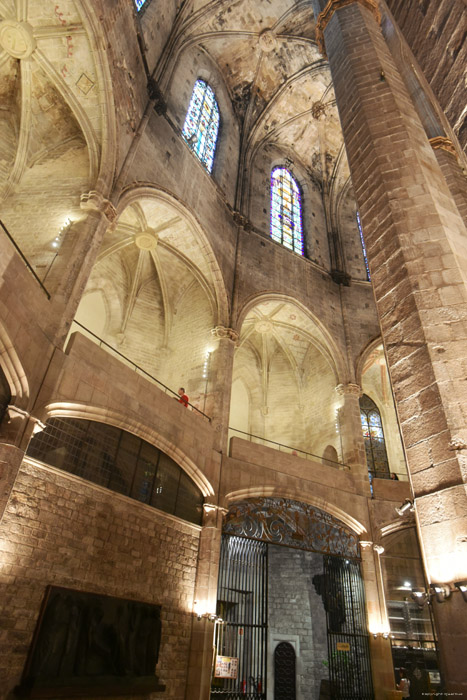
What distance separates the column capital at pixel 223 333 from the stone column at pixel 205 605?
176 inches

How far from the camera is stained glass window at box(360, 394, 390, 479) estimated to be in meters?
16.1

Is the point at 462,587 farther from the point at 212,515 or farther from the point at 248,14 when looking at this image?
the point at 248,14

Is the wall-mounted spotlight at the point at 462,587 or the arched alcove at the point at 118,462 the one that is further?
the arched alcove at the point at 118,462

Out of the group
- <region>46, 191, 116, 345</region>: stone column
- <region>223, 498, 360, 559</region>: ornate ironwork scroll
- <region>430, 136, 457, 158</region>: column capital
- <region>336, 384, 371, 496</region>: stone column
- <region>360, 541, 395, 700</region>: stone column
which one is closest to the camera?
<region>46, 191, 116, 345</region>: stone column

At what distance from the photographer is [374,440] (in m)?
17.1

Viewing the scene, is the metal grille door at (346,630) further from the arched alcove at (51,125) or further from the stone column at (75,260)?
the arched alcove at (51,125)

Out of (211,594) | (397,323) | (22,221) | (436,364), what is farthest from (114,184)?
(211,594)

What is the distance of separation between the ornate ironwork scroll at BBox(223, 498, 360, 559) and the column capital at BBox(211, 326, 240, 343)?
4.20 metres

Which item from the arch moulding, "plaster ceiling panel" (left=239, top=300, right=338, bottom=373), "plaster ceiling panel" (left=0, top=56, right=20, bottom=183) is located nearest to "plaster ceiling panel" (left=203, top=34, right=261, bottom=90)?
"plaster ceiling panel" (left=0, top=56, right=20, bottom=183)

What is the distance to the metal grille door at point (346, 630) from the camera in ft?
33.5

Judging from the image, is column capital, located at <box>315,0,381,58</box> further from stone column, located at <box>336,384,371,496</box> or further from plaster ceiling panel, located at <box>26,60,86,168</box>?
stone column, located at <box>336,384,371,496</box>

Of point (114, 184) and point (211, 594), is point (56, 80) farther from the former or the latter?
point (211, 594)

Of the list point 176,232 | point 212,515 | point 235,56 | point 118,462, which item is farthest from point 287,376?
point 235,56

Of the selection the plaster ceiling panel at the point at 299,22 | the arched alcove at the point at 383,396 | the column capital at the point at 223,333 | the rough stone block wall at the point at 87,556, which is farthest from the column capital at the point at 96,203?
the plaster ceiling panel at the point at 299,22
